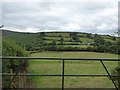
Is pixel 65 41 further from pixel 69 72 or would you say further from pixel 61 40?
pixel 69 72

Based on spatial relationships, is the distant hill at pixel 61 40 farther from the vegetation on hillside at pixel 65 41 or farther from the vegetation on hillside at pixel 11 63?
the vegetation on hillside at pixel 11 63

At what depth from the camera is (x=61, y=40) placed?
3076 mm

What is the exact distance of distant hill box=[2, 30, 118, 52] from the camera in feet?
9.93

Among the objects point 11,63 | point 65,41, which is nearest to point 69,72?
point 65,41

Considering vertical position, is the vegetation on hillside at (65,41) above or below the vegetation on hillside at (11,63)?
above

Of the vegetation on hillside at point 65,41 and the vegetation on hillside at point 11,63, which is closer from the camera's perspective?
the vegetation on hillside at point 11,63

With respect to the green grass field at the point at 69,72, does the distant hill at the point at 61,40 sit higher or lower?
higher

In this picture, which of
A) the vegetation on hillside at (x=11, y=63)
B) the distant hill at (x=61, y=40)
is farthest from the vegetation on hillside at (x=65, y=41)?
the vegetation on hillside at (x=11, y=63)

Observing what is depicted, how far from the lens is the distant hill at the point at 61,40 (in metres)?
3.03

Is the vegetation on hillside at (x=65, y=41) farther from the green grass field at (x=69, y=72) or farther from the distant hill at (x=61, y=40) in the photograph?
the green grass field at (x=69, y=72)

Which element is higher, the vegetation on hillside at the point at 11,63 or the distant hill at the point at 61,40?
the distant hill at the point at 61,40

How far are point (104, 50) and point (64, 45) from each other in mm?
574

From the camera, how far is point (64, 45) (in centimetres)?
306

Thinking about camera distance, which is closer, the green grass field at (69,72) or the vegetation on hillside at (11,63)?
the vegetation on hillside at (11,63)
